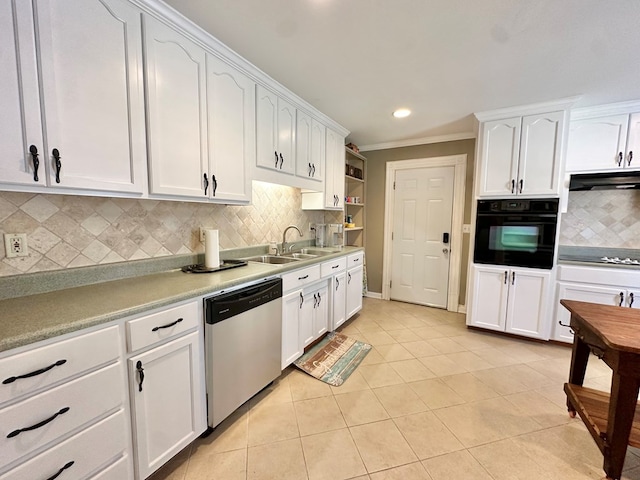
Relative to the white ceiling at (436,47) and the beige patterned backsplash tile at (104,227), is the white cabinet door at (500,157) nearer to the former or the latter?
the white ceiling at (436,47)

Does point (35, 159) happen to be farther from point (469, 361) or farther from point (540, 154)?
point (540, 154)

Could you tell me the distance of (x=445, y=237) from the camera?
3680 mm

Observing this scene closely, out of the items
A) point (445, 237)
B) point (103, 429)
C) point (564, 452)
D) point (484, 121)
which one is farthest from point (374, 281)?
point (103, 429)

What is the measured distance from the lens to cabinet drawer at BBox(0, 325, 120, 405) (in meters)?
0.83

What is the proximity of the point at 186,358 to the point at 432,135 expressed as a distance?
12.3 feet

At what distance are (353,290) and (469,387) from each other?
1.51m

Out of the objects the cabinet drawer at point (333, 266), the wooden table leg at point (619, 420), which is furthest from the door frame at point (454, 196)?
the wooden table leg at point (619, 420)

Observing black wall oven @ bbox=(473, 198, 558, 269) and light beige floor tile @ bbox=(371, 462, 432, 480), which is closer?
light beige floor tile @ bbox=(371, 462, 432, 480)

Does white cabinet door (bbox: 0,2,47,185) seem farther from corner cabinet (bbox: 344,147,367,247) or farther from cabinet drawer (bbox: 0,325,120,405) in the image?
corner cabinet (bbox: 344,147,367,247)

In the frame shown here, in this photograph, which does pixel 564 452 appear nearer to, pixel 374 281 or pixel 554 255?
pixel 554 255

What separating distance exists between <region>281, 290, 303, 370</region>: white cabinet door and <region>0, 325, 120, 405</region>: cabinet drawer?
1.16 metres

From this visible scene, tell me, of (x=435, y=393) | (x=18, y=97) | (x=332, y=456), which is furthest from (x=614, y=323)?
(x=18, y=97)

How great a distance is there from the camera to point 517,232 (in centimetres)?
280

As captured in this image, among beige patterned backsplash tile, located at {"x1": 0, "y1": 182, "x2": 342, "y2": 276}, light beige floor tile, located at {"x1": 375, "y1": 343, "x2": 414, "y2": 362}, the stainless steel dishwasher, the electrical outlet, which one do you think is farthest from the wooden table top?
the electrical outlet
